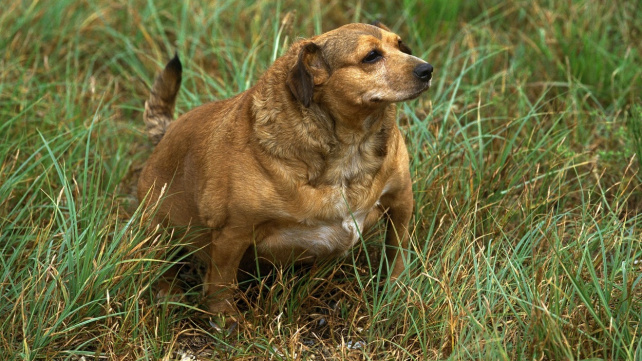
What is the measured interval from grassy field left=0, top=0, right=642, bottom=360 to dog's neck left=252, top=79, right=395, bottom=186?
51cm

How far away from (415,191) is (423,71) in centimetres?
101

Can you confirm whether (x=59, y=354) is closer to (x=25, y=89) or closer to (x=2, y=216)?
(x=2, y=216)

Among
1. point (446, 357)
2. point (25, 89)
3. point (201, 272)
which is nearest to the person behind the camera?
point (446, 357)

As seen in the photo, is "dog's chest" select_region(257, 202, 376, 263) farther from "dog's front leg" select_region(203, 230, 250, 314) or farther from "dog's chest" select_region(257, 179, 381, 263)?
"dog's front leg" select_region(203, 230, 250, 314)

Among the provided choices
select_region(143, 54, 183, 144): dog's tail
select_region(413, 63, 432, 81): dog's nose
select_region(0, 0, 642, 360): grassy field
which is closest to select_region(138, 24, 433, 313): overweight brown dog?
select_region(413, 63, 432, 81): dog's nose

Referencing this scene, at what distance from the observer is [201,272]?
468 cm

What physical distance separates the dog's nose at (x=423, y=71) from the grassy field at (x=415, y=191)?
79cm

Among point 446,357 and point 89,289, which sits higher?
point 89,289

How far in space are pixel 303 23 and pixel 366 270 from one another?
9.25ft

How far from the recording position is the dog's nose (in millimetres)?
3586

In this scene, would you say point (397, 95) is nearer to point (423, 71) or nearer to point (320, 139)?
point (423, 71)

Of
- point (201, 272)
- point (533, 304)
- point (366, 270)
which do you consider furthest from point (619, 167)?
point (201, 272)

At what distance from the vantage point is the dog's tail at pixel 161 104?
15.4 ft

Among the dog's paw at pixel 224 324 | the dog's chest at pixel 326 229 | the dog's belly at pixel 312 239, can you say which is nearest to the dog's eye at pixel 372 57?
the dog's chest at pixel 326 229
